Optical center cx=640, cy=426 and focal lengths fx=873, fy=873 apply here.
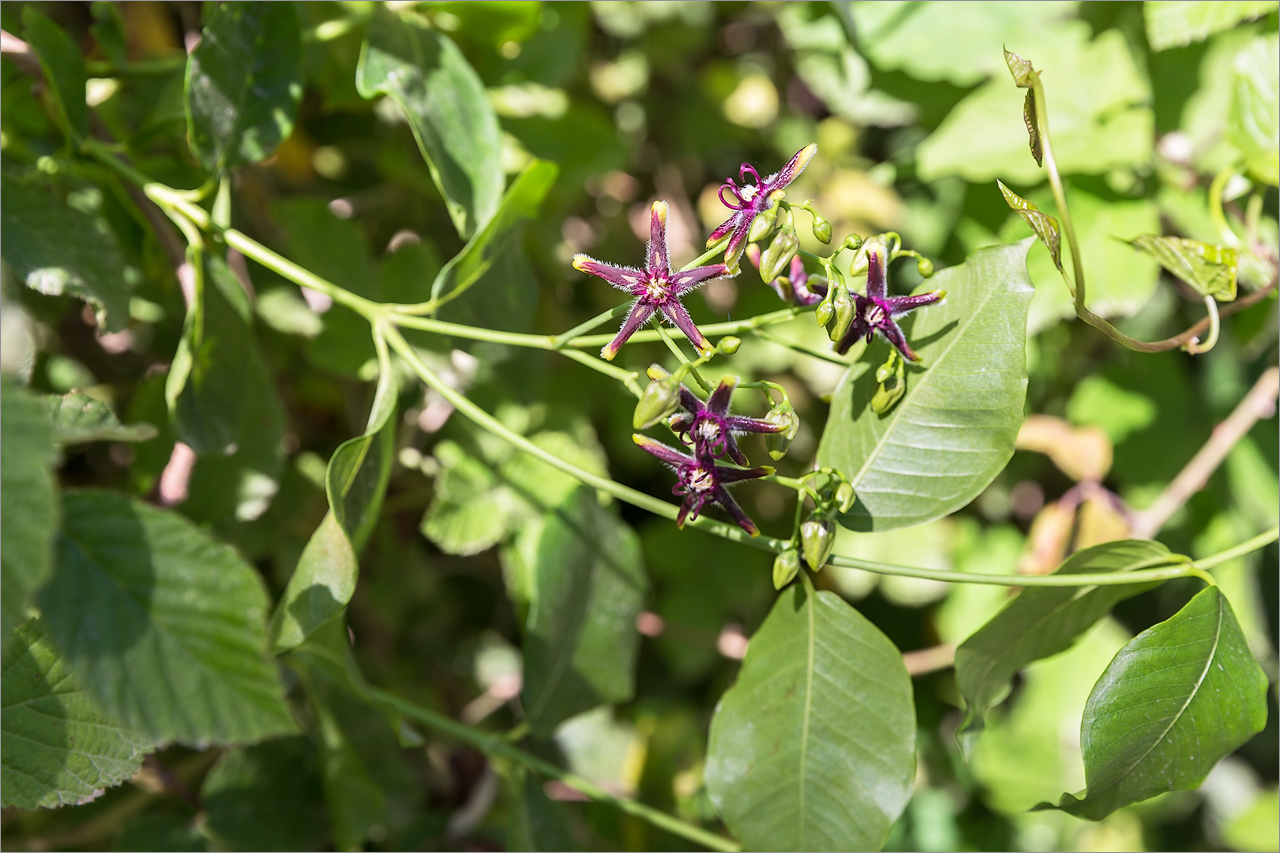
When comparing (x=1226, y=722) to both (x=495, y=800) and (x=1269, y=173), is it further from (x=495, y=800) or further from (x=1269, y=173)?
(x=495, y=800)

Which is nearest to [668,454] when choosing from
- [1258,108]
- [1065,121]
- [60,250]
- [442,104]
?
[442,104]

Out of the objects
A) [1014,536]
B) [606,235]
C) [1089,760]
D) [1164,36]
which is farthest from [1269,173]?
[606,235]

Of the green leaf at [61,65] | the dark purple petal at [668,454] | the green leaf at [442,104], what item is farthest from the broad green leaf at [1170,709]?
the green leaf at [61,65]

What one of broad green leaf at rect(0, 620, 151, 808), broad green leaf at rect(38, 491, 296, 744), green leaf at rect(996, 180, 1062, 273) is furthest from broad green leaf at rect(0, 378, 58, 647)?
green leaf at rect(996, 180, 1062, 273)

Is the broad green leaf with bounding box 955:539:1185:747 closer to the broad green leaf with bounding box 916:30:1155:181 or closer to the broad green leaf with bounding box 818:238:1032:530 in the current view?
the broad green leaf with bounding box 818:238:1032:530

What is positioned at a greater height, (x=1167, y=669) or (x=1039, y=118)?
(x=1039, y=118)

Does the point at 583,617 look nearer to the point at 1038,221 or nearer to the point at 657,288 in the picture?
the point at 657,288

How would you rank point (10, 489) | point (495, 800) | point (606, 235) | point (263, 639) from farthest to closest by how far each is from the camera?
1. point (606, 235)
2. point (495, 800)
3. point (263, 639)
4. point (10, 489)

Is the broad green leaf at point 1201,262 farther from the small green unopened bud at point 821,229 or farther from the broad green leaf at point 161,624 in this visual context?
the broad green leaf at point 161,624
